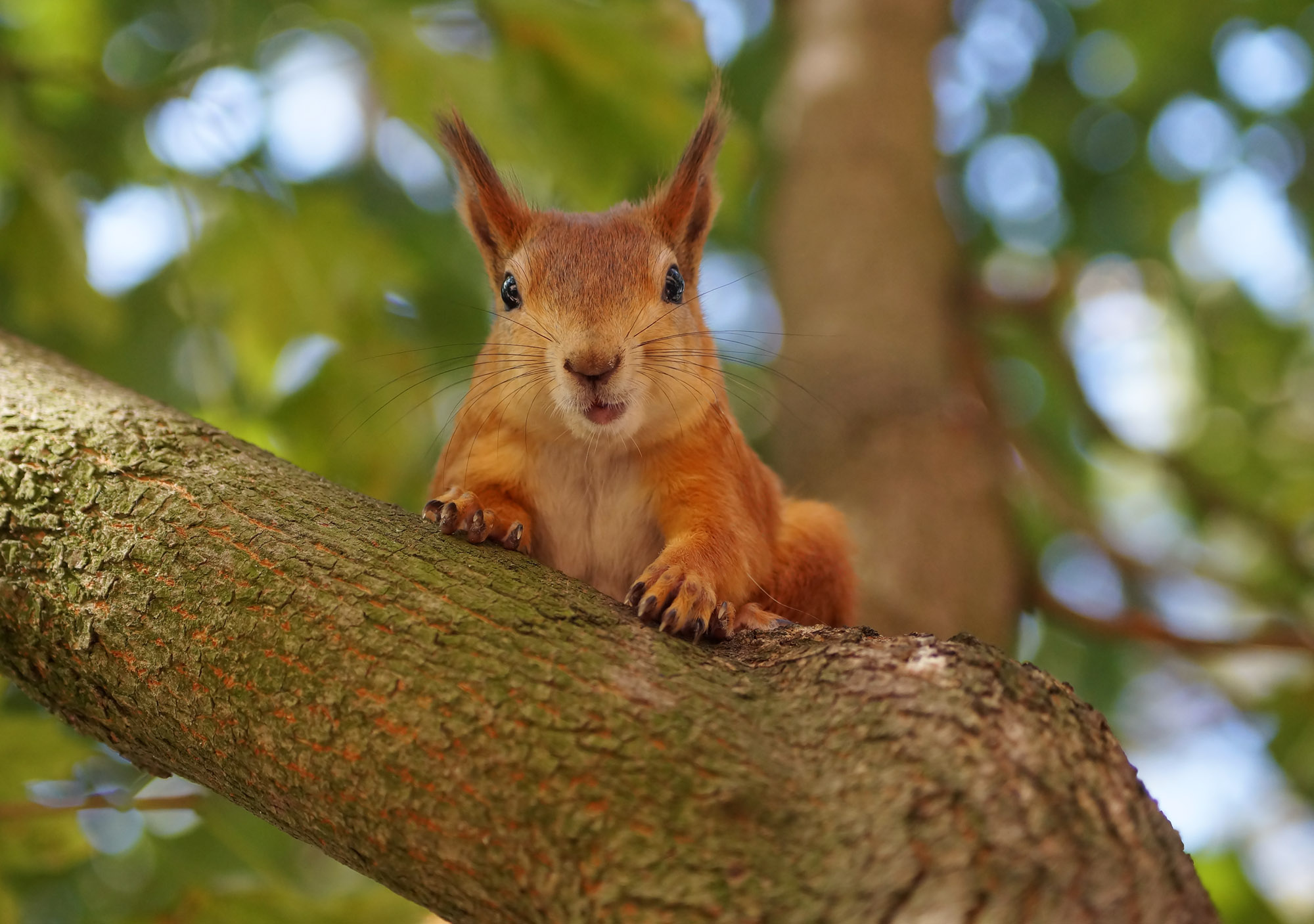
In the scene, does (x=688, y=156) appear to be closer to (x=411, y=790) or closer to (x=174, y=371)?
(x=411, y=790)

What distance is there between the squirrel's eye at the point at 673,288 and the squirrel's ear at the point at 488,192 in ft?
1.37

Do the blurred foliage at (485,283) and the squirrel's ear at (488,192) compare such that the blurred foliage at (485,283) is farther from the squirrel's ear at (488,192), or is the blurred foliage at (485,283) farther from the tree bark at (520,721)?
the tree bark at (520,721)

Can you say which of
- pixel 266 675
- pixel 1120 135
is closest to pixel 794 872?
pixel 266 675

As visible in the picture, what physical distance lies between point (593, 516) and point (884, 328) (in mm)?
1618

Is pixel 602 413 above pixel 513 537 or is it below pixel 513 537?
above

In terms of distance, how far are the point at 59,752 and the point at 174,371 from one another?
179cm

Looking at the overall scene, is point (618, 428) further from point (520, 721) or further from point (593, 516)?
point (520, 721)

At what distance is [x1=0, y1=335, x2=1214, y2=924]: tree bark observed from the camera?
4.32ft

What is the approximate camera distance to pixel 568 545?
2619 millimetres

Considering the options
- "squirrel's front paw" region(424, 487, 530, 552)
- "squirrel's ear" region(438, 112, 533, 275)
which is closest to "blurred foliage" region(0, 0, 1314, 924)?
"squirrel's ear" region(438, 112, 533, 275)

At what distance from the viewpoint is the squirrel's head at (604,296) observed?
95.0 inches

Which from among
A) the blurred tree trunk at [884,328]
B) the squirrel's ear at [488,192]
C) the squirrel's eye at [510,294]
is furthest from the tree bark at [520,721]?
the blurred tree trunk at [884,328]

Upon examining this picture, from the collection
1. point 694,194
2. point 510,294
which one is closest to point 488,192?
point 510,294

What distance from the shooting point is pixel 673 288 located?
2.83 m
